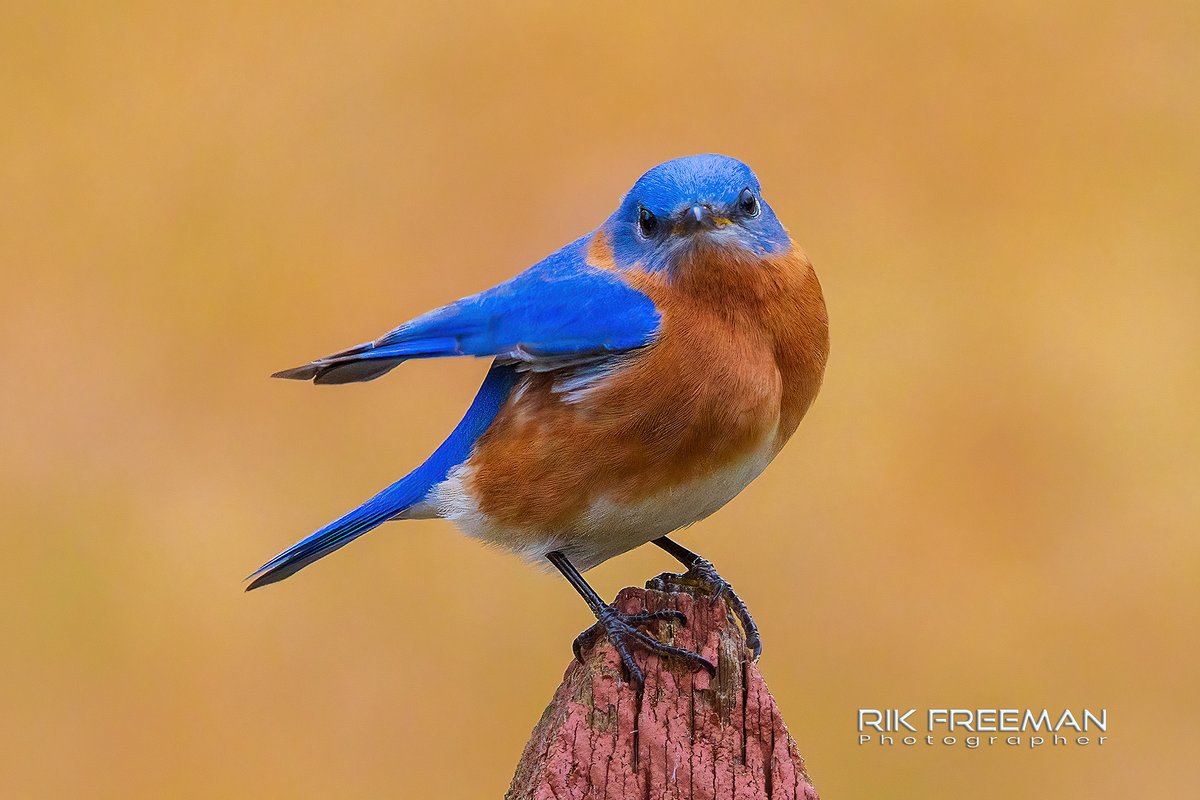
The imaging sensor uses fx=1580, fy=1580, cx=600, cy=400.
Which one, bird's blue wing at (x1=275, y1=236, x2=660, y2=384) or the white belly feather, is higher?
bird's blue wing at (x1=275, y1=236, x2=660, y2=384)

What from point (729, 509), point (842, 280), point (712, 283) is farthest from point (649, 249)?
point (842, 280)

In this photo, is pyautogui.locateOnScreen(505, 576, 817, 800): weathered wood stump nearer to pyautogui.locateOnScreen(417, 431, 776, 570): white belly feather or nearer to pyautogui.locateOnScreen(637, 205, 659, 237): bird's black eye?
pyautogui.locateOnScreen(417, 431, 776, 570): white belly feather

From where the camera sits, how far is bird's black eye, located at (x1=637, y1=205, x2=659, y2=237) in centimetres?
413

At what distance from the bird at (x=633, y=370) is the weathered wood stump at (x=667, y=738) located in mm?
280

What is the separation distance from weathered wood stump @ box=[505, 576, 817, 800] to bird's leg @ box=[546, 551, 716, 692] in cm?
2

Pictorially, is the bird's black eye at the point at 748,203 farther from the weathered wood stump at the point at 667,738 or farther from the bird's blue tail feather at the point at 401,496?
the weathered wood stump at the point at 667,738

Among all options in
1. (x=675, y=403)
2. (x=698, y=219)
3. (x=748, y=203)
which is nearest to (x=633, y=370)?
(x=675, y=403)

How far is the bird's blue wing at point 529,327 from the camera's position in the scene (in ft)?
13.4

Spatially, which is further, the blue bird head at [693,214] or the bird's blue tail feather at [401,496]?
the bird's blue tail feather at [401,496]

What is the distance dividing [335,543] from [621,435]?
2.89 feet

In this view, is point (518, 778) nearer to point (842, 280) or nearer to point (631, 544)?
point (631, 544)

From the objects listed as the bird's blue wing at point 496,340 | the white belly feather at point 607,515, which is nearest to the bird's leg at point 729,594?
the white belly feather at point 607,515

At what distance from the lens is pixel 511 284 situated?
4.28m

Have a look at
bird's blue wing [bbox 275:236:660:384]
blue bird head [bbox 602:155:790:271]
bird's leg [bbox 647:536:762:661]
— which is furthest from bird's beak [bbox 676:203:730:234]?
bird's leg [bbox 647:536:762:661]
